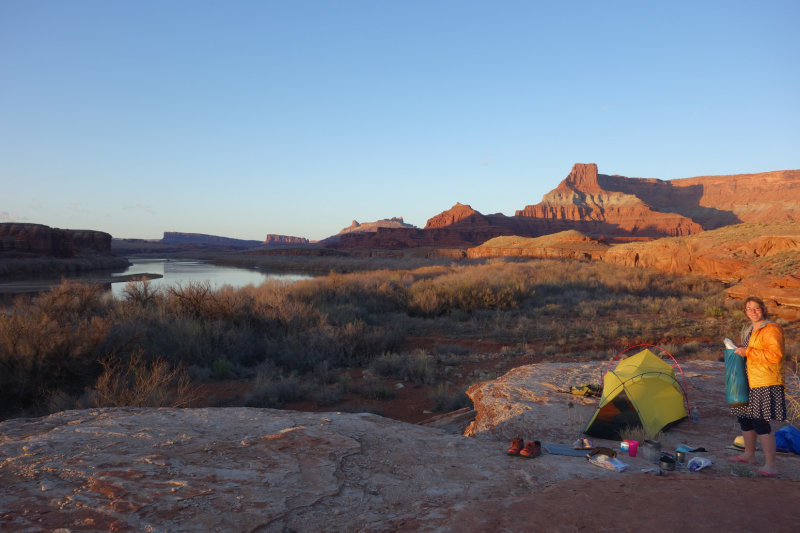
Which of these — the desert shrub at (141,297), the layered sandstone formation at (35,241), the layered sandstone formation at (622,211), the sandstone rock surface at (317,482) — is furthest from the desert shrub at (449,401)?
the layered sandstone formation at (622,211)

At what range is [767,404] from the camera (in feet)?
12.3

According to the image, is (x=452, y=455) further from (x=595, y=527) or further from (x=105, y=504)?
(x=105, y=504)

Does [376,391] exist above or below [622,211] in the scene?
below

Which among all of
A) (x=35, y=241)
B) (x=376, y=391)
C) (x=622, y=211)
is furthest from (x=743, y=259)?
(x=622, y=211)

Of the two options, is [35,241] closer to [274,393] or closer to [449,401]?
[274,393]

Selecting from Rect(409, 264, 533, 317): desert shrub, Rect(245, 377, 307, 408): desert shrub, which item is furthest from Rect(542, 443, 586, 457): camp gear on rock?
Rect(409, 264, 533, 317): desert shrub

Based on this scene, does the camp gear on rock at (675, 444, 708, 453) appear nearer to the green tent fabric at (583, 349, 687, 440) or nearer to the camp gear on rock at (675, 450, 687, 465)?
the camp gear on rock at (675, 450, 687, 465)

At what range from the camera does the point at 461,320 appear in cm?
1460

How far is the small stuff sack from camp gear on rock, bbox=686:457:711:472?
2.16 feet

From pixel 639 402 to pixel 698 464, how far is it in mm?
1303

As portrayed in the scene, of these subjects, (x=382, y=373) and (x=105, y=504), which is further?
(x=382, y=373)

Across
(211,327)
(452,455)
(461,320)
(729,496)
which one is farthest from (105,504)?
(461,320)

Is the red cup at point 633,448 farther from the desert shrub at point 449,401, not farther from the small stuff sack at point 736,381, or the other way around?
the desert shrub at point 449,401

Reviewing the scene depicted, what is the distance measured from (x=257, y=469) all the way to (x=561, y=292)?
18300mm
